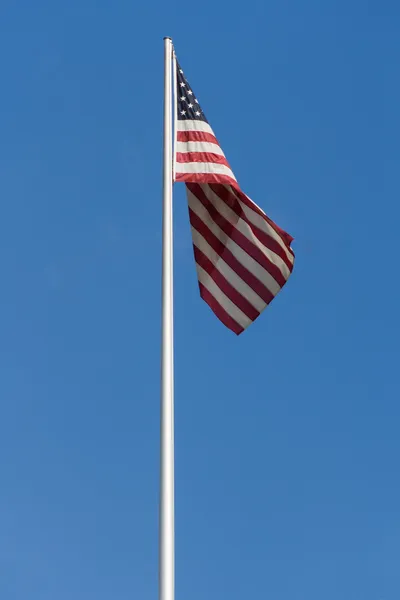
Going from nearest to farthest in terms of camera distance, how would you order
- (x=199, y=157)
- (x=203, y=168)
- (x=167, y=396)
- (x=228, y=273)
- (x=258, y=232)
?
(x=167, y=396) → (x=203, y=168) → (x=199, y=157) → (x=228, y=273) → (x=258, y=232)

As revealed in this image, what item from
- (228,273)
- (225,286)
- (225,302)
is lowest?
(225,302)

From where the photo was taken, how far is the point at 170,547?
41.2ft

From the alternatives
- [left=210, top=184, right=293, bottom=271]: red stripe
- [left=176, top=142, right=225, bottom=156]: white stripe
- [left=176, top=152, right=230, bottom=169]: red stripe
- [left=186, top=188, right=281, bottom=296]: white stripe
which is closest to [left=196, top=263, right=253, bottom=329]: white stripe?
[left=186, top=188, right=281, bottom=296]: white stripe

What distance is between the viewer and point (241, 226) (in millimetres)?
18297

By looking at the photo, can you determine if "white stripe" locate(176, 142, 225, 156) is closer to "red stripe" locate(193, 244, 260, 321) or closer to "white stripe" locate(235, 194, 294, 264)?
"white stripe" locate(235, 194, 294, 264)

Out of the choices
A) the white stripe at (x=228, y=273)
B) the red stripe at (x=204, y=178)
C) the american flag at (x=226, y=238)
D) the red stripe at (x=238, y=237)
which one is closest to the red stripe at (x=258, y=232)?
the american flag at (x=226, y=238)

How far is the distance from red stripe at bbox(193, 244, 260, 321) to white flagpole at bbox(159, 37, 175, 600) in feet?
7.08

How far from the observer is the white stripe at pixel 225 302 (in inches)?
→ 701

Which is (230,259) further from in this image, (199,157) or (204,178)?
(199,157)

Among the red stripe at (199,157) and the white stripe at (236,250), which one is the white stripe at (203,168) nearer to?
the red stripe at (199,157)

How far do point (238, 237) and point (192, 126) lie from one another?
203cm

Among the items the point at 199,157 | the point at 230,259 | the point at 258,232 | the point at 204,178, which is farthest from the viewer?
the point at 258,232

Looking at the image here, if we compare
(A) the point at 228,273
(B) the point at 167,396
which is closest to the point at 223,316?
(A) the point at 228,273

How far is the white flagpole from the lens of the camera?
12.4 meters
